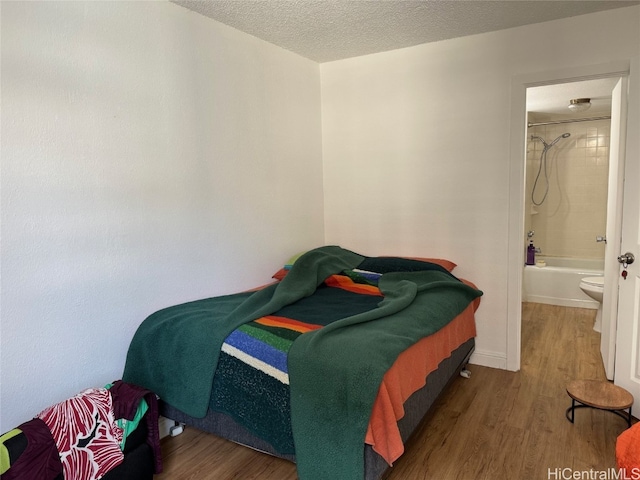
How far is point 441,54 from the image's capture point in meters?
3.21

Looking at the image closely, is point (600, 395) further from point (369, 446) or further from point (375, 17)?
point (375, 17)

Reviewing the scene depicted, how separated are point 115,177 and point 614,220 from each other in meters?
2.90

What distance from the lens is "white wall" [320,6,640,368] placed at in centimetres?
288

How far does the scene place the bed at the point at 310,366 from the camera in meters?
1.69

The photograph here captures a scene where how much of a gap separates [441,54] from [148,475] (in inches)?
125

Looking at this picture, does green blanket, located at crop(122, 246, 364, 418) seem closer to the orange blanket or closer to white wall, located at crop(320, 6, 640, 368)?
the orange blanket

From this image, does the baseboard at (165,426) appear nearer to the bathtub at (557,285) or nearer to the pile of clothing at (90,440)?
the pile of clothing at (90,440)

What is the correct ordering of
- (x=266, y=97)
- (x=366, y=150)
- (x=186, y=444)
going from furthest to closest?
1. (x=366, y=150)
2. (x=266, y=97)
3. (x=186, y=444)

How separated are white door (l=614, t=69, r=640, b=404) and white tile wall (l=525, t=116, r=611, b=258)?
9.60 feet

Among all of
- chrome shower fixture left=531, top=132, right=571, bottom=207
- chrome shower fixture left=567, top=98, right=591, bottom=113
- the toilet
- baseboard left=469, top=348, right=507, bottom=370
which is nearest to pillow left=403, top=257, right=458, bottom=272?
baseboard left=469, top=348, right=507, bottom=370

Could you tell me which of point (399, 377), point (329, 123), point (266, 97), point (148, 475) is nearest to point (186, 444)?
point (148, 475)

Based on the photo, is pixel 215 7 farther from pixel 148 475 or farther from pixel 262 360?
pixel 148 475

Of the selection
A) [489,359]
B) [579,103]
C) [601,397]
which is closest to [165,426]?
[489,359]

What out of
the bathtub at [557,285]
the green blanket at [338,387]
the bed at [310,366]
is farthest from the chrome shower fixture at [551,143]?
the green blanket at [338,387]
